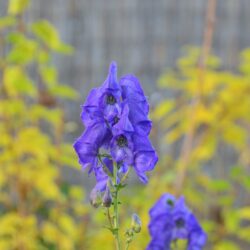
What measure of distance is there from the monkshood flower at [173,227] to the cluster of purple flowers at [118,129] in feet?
1.62

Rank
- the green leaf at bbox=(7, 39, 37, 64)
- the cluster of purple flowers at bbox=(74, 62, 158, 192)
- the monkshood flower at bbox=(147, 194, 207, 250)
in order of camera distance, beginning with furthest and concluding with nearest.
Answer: the green leaf at bbox=(7, 39, 37, 64) < the monkshood flower at bbox=(147, 194, 207, 250) < the cluster of purple flowers at bbox=(74, 62, 158, 192)

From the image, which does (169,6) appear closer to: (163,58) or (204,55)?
(163,58)

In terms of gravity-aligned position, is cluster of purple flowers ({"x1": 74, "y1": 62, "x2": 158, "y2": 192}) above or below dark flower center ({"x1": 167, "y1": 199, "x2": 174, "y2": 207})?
below

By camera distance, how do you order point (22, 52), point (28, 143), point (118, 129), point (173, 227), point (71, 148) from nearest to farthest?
point (118, 129), point (173, 227), point (22, 52), point (28, 143), point (71, 148)

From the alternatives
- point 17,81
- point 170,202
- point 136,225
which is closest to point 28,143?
point 17,81

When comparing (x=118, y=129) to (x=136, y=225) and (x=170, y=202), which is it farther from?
(x=170, y=202)

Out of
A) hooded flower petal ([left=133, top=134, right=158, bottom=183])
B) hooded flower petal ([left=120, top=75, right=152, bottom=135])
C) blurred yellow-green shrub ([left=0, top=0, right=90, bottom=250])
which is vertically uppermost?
blurred yellow-green shrub ([left=0, top=0, right=90, bottom=250])

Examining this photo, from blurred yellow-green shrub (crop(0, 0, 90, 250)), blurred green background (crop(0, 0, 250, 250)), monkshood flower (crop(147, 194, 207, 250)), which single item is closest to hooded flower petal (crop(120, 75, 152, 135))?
monkshood flower (crop(147, 194, 207, 250))

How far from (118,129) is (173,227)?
2.11 ft

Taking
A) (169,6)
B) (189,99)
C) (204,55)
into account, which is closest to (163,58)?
(169,6)

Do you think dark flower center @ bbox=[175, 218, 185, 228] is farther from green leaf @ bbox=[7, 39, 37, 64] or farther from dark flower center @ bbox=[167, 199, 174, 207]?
green leaf @ bbox=[7, 39, 37, 64]

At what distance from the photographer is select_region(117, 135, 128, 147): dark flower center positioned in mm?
1904

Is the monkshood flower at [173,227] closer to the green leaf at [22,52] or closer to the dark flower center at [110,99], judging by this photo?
the dark flower center at [110,99]

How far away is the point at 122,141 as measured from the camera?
75.2 inches
